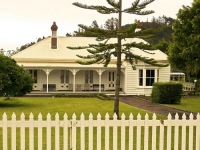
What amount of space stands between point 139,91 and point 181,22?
14.8 meters

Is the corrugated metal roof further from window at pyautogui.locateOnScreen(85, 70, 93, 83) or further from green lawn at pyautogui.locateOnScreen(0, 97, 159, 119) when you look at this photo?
green lawn at pyautogui.locateOnScreen(0, 97, 159, 119)

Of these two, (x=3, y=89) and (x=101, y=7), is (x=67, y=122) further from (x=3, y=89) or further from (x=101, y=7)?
(x=3, y=89)

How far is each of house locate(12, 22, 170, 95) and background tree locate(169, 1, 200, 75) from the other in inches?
526

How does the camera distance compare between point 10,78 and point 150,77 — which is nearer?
point 10,78

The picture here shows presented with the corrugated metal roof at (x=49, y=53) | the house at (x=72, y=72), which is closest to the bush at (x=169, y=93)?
the house at (x=72, y=72)

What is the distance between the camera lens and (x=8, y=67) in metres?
19.4

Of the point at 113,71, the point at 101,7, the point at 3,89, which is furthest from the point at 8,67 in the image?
the point at 113,71

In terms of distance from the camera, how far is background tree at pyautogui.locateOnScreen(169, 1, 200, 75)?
15547mm

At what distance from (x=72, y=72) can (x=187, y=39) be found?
57.2 ft

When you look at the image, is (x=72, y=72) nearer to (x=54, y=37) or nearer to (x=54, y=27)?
(x=54, y=37)

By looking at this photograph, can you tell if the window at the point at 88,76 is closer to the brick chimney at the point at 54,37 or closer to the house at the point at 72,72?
the house at the point at 72,72

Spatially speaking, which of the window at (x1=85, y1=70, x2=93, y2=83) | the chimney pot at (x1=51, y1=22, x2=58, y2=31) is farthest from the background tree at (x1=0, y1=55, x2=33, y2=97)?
the window at (x1=85, y1=70, x2=93, y2=83)

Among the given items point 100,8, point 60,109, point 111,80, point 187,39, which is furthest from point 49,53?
point 100,8

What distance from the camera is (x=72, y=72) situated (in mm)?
31938
